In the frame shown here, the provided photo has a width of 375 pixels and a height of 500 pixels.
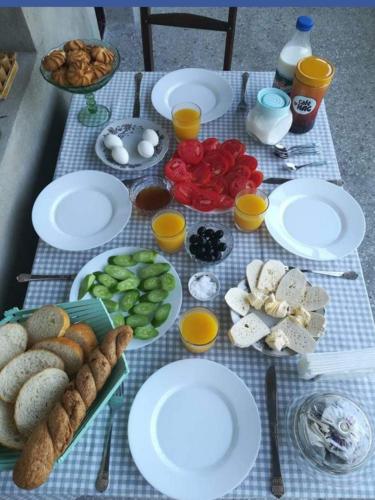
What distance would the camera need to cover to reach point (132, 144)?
1.46 metres

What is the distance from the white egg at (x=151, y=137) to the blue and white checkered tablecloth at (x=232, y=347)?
0.43ft

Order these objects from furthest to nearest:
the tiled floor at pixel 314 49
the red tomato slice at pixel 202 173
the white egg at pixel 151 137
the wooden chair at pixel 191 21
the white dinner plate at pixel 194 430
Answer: the tiled floor at pixel 314 49, the wooden chair at pixel 191 21, the white egg at pixel 151 137, the red tomato slice at pixel 202 173, the white dinner plate at pixel 194 430

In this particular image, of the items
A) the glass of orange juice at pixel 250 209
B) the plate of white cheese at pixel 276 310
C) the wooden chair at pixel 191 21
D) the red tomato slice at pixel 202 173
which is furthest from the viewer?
the wooden chair at pixel 191 21

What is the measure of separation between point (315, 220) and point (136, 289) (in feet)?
1.95

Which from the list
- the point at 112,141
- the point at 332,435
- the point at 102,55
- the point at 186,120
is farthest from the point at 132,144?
the point at 332,435

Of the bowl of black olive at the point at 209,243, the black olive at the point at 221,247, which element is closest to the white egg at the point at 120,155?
the bowl of black olive at the point at 209,243

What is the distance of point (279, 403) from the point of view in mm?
976

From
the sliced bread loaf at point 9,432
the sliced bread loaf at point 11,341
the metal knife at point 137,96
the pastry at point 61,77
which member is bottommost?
the metal knife at point 137,96

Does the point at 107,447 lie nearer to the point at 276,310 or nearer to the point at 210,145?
the point at 276,310

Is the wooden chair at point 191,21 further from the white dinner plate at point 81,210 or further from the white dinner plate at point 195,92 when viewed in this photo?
the white dinner plate at point 81,210

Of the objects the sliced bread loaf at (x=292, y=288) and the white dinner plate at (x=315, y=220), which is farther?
the white dinner plate at (x=315, y=220)

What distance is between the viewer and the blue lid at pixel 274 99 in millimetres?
1346

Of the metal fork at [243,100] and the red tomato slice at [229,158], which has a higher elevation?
the red tomato slice at [229,158]

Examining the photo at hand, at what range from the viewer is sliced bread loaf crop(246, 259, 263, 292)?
1.11 meters
